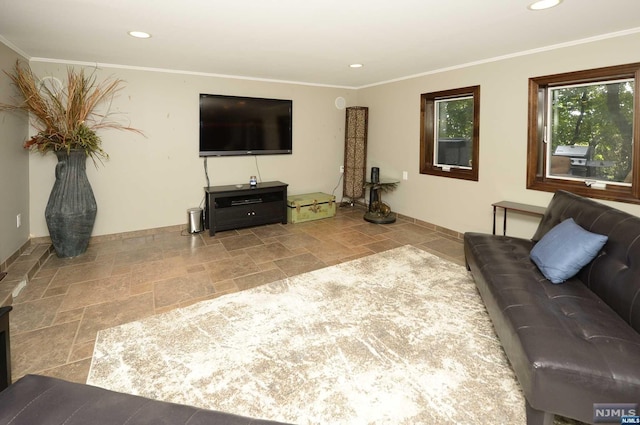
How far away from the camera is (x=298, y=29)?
283cm

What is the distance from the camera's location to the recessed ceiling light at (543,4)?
228cm

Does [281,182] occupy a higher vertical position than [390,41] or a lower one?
lower

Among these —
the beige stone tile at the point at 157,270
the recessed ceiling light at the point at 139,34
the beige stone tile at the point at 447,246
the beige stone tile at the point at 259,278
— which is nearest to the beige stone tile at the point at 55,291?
the beige stone tile at the point at 157,270

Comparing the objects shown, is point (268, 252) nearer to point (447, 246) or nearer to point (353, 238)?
point (353, 238)

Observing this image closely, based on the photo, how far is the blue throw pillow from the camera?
6.73ft

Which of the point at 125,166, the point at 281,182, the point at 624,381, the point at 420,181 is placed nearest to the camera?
the point at 624,381

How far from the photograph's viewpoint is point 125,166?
4.33 meters

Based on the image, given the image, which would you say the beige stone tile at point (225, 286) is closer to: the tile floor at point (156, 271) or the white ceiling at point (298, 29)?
the tile floor at point (156, 271)

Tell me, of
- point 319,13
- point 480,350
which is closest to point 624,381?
point 480,350

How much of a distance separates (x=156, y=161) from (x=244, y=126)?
1.30 metres

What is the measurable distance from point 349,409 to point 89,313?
207 cm

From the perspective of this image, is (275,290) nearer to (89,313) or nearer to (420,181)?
(89,313)

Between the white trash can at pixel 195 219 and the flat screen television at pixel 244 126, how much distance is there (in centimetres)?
80

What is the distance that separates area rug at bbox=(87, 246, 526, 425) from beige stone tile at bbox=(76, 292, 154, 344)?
0.36ft
